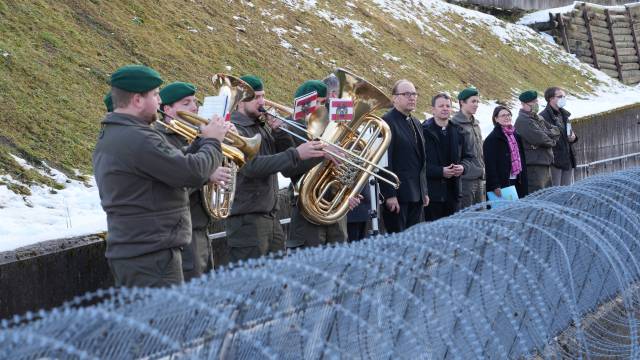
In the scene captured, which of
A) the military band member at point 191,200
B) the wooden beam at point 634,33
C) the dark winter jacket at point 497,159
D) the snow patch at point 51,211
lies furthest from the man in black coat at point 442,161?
the wooden beam at point 634,33

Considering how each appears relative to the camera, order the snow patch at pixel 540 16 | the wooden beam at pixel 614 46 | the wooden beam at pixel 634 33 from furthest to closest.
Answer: the wooden beam at pixel 634 33
the wooden beam at pixel 614 46
the snow patch at pixel 540 16

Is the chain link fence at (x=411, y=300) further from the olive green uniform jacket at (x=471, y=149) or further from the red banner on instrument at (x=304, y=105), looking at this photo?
the olive green uniform jacket at (x=471, y=149)

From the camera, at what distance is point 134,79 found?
520cm

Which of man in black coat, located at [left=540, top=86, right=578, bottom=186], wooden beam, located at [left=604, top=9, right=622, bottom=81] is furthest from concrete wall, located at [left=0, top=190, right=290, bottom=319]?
wooden beam, located at [left=604, top=9, right=622, bottom=81]

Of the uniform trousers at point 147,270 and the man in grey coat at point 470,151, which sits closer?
the uniform trousers at point 147,270

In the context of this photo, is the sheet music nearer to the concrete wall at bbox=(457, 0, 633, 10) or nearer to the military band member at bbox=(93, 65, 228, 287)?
the military band member at bbox=(93, 65, 228, 287)

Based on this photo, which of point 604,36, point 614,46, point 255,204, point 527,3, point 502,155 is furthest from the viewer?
point 527,3

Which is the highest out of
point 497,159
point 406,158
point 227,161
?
point 227,161

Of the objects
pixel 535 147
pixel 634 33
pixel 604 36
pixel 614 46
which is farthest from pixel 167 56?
pixel 634 33

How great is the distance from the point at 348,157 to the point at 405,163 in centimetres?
139

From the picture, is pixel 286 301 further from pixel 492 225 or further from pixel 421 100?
pixel 421 100

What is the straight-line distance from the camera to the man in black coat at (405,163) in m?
8.82

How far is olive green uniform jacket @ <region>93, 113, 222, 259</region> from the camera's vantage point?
5164mm

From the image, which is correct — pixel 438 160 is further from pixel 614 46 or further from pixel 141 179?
pixel 614 46
